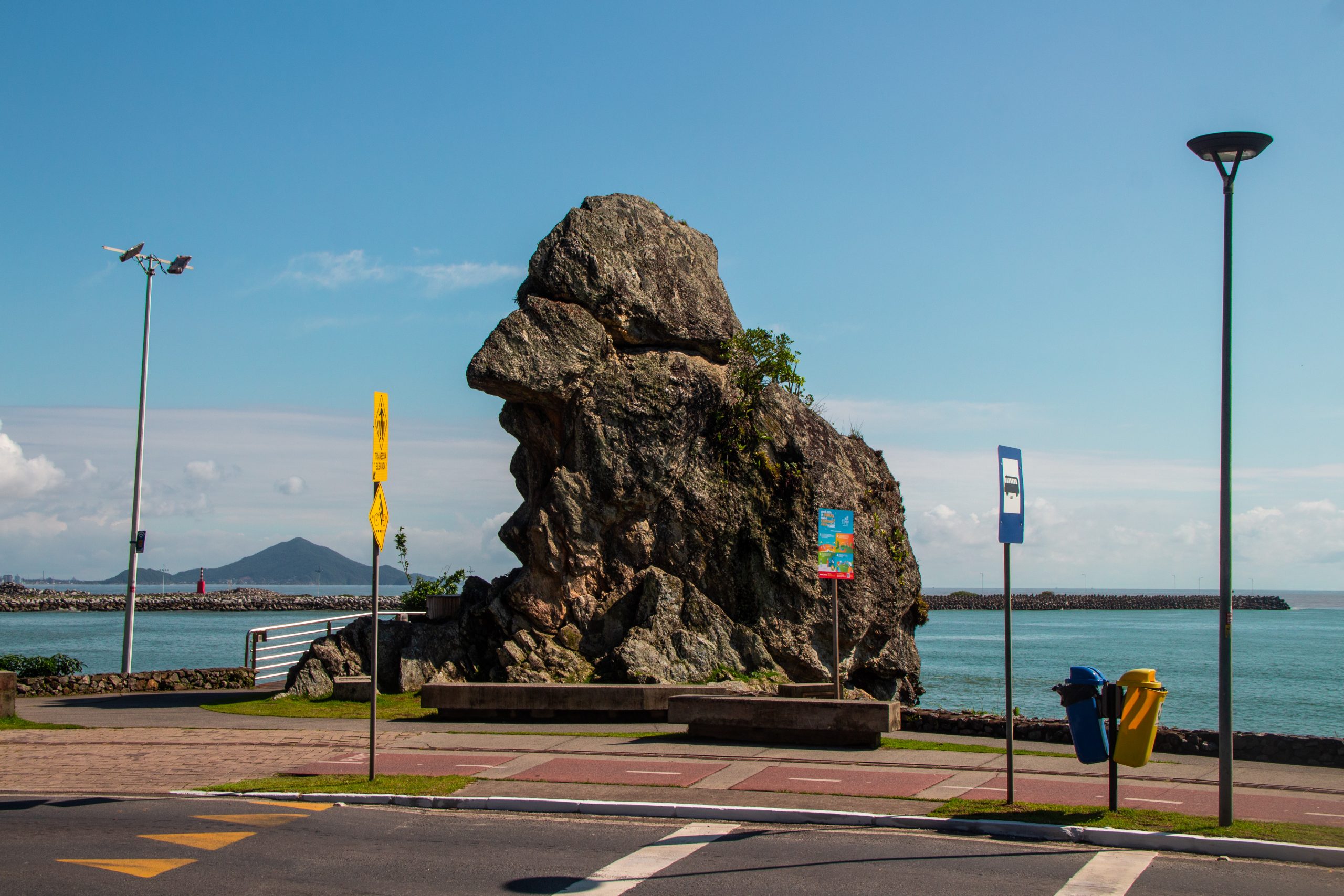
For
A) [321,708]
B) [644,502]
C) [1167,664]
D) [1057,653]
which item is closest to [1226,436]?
[644,502]

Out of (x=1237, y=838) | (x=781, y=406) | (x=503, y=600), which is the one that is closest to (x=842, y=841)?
(x=1237, y=838)

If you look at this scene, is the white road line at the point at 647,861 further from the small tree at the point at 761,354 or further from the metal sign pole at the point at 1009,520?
the small tree at the point at 761,354

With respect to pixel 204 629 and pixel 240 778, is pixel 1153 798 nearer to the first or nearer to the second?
pixel 240 778

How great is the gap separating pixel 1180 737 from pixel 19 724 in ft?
57.1

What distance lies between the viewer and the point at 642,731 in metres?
16.2

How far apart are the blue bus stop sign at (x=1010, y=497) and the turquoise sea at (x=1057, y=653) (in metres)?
26.4

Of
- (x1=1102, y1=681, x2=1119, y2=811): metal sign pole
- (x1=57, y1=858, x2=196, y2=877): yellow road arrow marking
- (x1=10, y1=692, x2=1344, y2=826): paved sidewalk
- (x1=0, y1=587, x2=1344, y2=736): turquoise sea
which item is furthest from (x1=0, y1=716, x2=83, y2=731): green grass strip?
(x1=0, y1=587, x2=1344, y2=736): turquoise sea

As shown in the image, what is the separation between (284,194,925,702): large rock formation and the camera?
21.4m

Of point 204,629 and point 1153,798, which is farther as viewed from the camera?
point 204,629

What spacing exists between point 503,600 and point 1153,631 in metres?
104

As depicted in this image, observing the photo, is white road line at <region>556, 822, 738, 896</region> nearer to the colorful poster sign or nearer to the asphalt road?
the asphalt road

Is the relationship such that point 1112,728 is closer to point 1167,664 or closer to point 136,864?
point 136,864

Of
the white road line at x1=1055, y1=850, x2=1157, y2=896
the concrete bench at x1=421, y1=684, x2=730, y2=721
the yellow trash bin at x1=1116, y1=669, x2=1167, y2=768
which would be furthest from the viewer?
the concrete bench at x1=421, y1=684, x2=730, y2=721

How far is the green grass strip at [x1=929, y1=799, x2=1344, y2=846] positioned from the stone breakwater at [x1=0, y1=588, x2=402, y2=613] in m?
117
